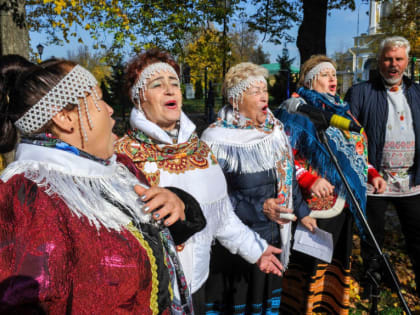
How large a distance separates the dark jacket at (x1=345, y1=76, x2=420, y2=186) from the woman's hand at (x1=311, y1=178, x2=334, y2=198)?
70 centimetres

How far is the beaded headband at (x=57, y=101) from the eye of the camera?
1107mm

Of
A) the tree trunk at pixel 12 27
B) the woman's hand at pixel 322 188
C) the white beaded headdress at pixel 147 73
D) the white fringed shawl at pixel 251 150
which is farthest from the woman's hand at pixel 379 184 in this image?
the tree trunk at pixel 12 27

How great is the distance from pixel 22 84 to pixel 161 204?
0.63 m

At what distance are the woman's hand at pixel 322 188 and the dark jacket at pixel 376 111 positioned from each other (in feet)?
2.29

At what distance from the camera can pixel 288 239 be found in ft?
8.41

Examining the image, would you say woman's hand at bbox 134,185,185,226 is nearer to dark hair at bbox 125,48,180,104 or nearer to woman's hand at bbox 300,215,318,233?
dark hair at bbox 125,48,180,104

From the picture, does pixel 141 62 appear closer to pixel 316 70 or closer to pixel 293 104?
pixel 293 104

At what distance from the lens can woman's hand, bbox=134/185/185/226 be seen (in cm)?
124

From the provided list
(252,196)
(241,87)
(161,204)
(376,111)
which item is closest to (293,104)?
(241,87)

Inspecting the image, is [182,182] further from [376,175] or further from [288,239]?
[376,175]

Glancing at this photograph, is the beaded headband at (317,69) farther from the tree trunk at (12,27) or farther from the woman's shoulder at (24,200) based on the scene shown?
the tree trunk at (12,27)

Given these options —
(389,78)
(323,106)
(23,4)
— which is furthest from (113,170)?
(23,4)

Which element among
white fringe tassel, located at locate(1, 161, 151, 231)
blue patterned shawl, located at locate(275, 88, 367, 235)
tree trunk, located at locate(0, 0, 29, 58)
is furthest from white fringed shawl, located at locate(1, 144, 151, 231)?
tree trunk, located at locate(0, 0, 29, 58)

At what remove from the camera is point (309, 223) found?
258 centimetres
